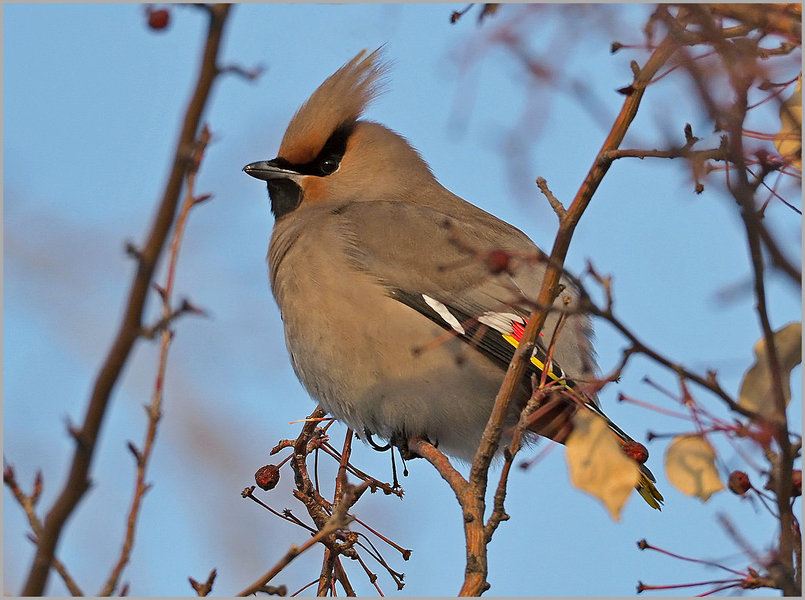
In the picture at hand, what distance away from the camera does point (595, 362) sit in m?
4.00

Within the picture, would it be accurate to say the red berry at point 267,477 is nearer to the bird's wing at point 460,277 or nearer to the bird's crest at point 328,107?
the bird's wing at point 460,277

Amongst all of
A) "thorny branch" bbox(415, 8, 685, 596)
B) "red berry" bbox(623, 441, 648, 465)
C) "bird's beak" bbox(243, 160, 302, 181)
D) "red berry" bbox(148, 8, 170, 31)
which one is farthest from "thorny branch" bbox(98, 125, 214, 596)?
"bird's beak" bbox(243, 160, 302, 181)

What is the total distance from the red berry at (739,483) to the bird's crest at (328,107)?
3059mm

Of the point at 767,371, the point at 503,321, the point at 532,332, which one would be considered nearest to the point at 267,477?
A: the point at 503,321

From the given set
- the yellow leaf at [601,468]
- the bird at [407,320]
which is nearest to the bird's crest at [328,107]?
the bird at [407,320]

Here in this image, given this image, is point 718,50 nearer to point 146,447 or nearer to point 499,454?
point 146,447

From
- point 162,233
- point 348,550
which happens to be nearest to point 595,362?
point 348,550

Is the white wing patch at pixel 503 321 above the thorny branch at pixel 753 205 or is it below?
above

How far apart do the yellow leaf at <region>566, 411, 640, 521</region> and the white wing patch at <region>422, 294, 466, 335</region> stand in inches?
75.2

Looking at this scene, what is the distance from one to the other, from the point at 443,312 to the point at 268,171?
1.26 m

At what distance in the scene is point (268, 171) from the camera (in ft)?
15.8

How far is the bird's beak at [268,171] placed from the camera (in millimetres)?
4777

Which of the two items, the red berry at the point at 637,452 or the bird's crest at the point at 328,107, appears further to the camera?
the bird's crest at the point at 328,107

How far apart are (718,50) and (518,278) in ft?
7.74
